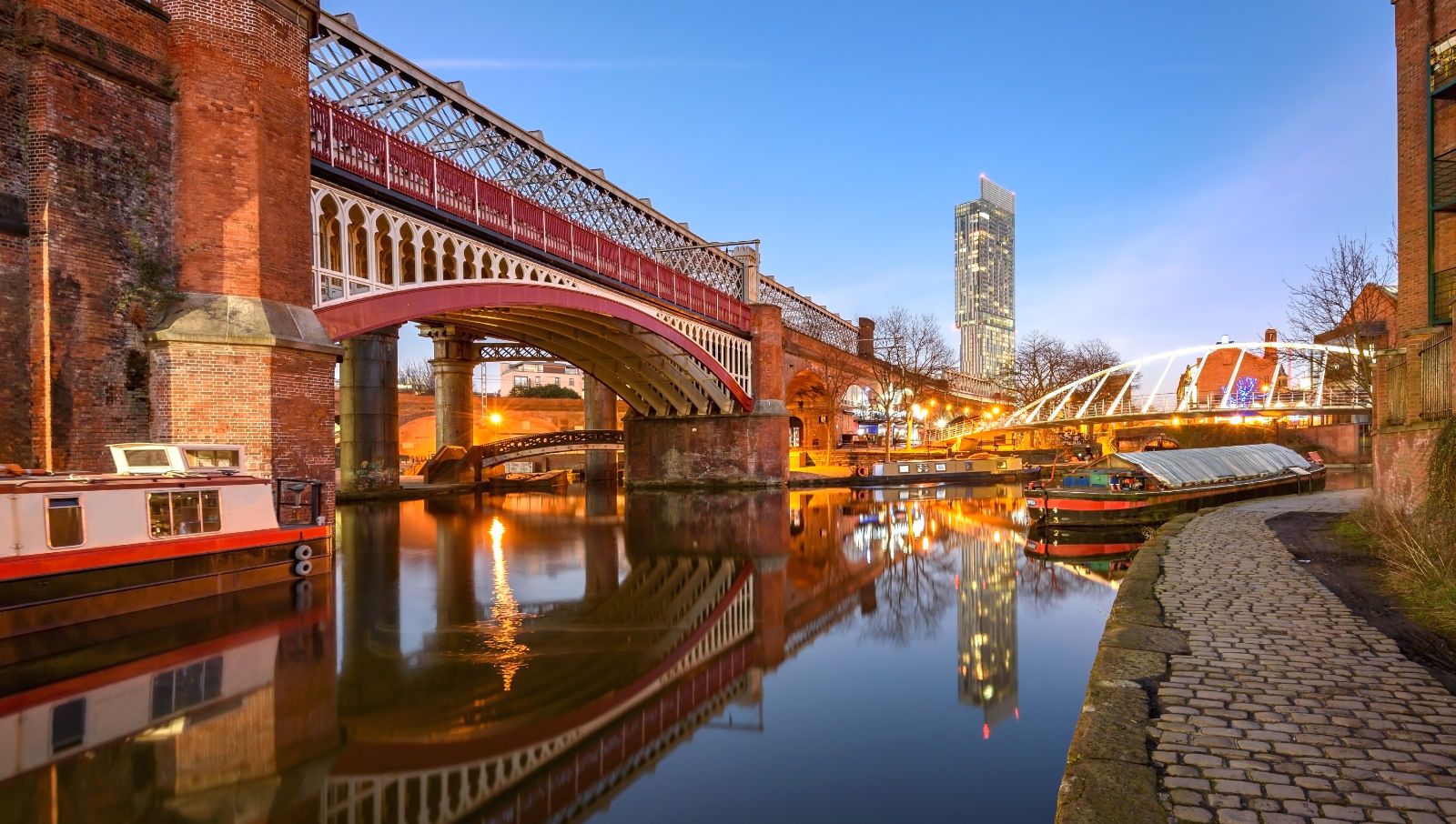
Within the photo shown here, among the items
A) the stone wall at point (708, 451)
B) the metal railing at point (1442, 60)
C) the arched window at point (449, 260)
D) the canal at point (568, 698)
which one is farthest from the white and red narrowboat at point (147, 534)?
the stone wall at point (708, 451)

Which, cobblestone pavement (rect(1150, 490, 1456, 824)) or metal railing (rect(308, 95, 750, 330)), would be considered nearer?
cobblestone pavement (rect(1150, 490, 1456, 824))

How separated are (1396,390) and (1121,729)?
1377 centimetres

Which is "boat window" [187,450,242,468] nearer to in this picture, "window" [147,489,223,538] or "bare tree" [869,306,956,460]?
"window" [147,489,223,538]

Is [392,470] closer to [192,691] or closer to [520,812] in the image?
[192,691]

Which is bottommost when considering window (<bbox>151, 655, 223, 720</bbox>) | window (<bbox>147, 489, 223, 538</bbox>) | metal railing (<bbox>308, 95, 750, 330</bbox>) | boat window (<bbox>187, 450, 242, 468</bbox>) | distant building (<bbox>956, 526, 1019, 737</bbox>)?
distant building (<bbox>956, 526, 1019, 737</bbox>)

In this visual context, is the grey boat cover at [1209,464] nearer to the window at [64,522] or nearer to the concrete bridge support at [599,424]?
the window at [64,522]

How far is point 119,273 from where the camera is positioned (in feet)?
36.0

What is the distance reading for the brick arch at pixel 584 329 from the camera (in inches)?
563

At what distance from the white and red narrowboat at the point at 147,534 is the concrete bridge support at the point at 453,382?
24.5m

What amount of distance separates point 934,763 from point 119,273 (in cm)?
1157

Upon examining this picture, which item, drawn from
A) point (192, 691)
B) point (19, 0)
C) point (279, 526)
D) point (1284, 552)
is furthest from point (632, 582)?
point (19, 0)

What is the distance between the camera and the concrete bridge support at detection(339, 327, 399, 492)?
28.0 m

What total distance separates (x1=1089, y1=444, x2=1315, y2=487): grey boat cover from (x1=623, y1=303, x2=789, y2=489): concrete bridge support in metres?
13.7

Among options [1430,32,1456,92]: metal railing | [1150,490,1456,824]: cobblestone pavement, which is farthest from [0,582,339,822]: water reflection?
[1430,32,1456,92]: metal railing
